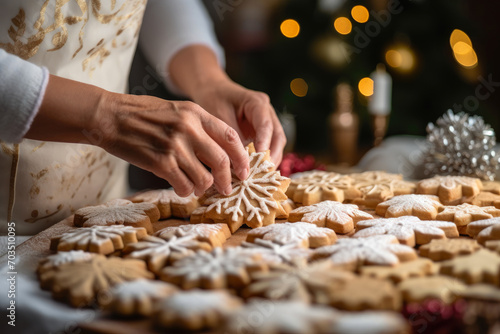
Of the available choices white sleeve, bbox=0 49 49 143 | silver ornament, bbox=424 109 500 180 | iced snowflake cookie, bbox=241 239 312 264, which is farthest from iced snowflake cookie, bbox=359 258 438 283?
silver ornament, bbox=424 109 500 180

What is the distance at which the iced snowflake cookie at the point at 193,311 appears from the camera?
649mm

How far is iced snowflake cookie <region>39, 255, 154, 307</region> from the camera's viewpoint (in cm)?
77

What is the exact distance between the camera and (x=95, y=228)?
1.04 metres

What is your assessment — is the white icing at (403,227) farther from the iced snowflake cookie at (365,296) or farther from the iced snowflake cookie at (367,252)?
the iced snowflake cookie at (365,296)

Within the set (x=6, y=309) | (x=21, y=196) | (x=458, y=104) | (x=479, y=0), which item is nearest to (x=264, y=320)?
(x=6, y=309)

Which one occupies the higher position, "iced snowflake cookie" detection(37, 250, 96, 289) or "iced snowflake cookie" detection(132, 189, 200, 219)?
"iced snowflake cookie" detection(37, 250, 96, 289)

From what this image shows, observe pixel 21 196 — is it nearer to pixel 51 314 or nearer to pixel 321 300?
pixel 51 314

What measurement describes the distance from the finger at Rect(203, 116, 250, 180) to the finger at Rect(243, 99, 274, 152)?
191 mm

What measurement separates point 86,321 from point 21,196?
693 mm

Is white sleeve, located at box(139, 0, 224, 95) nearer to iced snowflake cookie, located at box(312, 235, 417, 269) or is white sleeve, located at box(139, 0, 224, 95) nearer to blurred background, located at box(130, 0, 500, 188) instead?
iced snowflake cookie, located at box(312, 235, 417, 269)

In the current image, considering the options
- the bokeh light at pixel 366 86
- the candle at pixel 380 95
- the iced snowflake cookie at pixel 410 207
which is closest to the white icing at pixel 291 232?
the iced snowflake cookie at pixel 410 207

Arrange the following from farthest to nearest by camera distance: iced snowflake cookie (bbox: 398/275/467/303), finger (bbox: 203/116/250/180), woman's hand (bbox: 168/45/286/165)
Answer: woman's hand (bbox: 168/45/286/165), finger (bbox: 203/116/250/180), iced snowflake cookie (bbox: 398/275/467/303)

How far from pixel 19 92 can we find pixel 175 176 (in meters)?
0.35

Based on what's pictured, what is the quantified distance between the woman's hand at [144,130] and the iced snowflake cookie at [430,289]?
50 cm
